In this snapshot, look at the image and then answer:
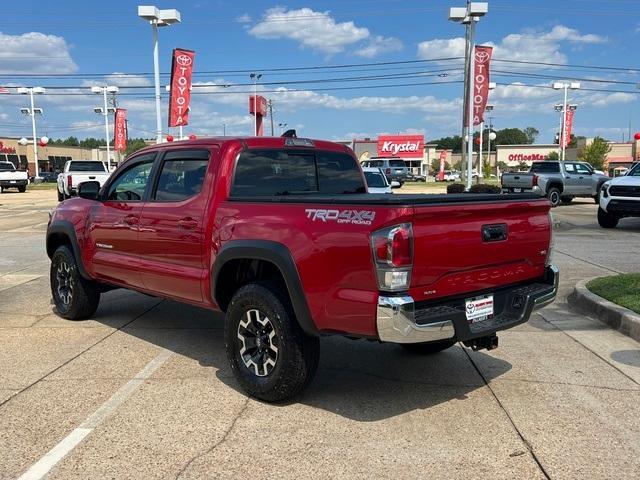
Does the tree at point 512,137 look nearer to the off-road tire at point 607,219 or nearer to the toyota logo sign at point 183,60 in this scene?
the toyota logo sign at point 183,60

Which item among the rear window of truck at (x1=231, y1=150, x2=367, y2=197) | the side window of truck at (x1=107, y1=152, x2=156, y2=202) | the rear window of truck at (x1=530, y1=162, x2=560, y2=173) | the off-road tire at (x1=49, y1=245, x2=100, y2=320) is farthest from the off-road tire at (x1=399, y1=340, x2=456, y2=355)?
the rear window of truck at (x1=530, y1=162, x2=560, y2=173)

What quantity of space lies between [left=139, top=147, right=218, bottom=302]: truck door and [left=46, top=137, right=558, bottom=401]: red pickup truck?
1cm

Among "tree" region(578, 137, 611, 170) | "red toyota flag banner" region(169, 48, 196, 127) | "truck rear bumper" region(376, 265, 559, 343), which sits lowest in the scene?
"truck rear bumper" region(376, 265, 559, 343)

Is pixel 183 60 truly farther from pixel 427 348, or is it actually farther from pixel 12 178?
pixel 12 178

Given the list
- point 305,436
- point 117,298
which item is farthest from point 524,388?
point 117,298

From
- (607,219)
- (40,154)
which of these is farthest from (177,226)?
(40,154)

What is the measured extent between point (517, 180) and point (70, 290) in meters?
20.9

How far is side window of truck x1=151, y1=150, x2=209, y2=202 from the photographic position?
4871 mm

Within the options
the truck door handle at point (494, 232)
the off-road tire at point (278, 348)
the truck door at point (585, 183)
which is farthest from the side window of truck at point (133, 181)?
the truck door at point (585, 183)

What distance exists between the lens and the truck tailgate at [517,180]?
2380 centimetres

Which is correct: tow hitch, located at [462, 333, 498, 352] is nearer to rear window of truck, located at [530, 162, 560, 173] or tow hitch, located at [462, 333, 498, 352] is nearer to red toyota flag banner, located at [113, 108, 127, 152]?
rear window of truck, located at [530, 162, 560, 173]

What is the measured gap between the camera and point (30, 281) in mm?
8961

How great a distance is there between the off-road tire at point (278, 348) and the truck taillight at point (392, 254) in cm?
84

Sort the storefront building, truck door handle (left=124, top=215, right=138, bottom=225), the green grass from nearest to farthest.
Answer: truck door handle (left=124, top=215, right=138, bottom=225)
the green grass
the storefront building
